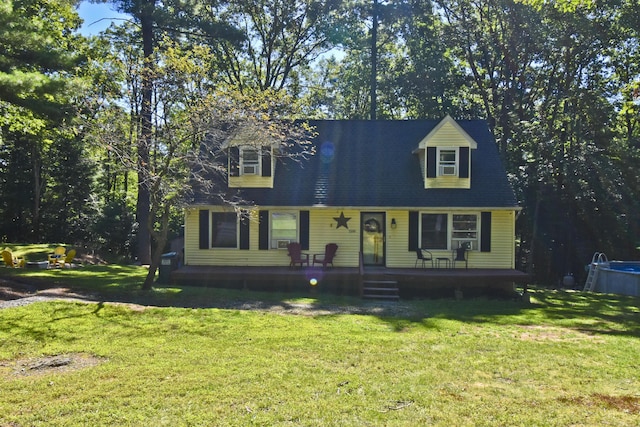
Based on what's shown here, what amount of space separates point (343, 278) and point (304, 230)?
2260mm

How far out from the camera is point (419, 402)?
5098 mm

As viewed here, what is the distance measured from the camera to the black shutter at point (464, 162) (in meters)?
15.9

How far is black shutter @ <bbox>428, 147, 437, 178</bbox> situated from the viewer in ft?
52.4

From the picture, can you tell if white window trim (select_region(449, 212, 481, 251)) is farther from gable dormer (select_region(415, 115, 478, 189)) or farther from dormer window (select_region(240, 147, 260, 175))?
dormer window (select_region(240, 147, 260, 175))

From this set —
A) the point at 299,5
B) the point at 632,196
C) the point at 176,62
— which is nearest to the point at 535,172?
the point at 632,196

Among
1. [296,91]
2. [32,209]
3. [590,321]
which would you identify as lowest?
[590,321]

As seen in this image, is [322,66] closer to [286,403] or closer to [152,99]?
[152,99]

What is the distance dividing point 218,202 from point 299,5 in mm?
15712

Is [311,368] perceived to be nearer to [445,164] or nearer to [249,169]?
[249,169]

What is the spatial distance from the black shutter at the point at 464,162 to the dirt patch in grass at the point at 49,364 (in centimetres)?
1293

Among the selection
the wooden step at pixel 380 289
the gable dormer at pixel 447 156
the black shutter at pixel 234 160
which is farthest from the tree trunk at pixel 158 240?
the gable dormer at pixel 447 156

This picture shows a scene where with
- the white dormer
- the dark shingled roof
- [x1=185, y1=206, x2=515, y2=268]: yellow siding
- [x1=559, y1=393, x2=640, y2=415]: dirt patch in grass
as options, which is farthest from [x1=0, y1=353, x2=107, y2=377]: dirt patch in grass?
the white dormer

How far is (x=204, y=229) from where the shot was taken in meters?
15.7

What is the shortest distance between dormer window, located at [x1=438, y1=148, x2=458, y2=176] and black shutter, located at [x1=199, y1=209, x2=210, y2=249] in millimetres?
8312
